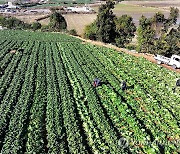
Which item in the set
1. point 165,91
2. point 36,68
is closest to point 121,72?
point 165,91

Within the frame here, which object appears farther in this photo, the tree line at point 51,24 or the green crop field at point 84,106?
the tree line at point 51,24

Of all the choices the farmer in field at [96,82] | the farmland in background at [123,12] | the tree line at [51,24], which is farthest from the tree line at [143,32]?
the farmer in field at [96,82]

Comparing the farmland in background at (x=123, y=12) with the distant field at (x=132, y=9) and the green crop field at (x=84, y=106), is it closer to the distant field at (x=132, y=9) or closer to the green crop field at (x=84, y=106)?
the distant field at (x=132, y=9)

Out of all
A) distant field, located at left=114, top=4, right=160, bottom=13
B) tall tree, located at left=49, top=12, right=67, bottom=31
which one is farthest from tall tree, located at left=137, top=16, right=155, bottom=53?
distant field, located at left=114, top=4, right=160, bottom=13

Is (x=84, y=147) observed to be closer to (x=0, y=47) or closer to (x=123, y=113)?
(x=123, y=113)

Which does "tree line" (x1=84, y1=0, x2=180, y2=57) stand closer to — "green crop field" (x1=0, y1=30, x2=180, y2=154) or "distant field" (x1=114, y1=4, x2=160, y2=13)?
"green crop field" (x1=0, y1=30, x2=180, y2=154)

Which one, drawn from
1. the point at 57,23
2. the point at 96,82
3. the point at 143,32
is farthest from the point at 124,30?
the point at 96,82

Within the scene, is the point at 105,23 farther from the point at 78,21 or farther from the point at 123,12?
the point at 123,12
